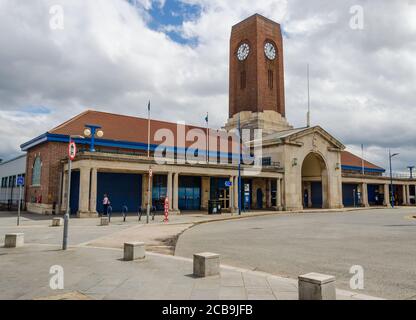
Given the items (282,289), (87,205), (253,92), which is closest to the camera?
(282,289)

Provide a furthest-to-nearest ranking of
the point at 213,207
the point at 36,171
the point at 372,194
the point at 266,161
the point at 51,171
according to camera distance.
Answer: the point at 372,194
the point at 266,161
the point at 36,171
the point at 213,207
the point at 51,171

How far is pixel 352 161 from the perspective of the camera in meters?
65.7

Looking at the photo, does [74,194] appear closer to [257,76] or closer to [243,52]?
[257,76]

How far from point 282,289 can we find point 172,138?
1350 inches

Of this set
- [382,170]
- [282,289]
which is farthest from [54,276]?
[382,170]

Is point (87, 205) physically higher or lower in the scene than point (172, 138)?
lower

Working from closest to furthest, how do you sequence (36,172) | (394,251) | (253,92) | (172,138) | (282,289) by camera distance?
(282,289), (394,251), (36,172), (172,138), (253,92)

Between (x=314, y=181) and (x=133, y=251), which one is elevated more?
(x=314, y=181)

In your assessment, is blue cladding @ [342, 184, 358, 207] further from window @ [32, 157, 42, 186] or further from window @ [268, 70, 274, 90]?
window @ [32, 157, 42, 186]

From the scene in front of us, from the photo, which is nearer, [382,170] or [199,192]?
[199,192]

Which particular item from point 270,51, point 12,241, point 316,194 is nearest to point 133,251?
point 12,241

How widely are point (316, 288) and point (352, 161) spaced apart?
65.6 metres
